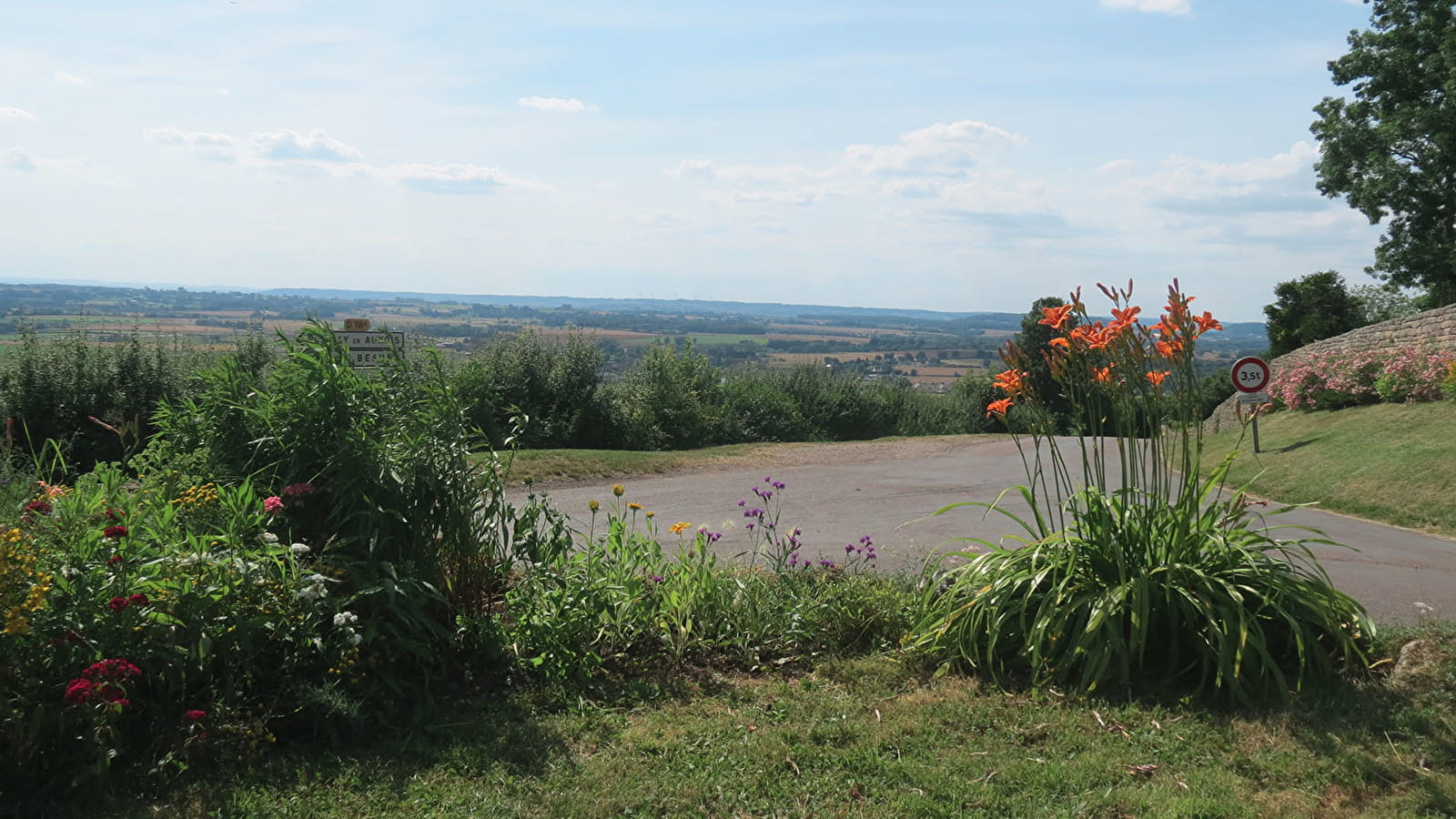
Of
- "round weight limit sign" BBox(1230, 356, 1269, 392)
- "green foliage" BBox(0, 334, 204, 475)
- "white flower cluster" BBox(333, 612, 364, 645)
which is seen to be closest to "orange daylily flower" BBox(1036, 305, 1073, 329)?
"white flower cluster" BBox(333, 612, 364, 645)

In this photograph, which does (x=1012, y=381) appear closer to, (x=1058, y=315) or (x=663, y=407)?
(x=1058, y=315)

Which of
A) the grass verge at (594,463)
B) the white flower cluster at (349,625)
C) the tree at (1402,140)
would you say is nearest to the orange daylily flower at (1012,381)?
the white flower cluster at (349,625)

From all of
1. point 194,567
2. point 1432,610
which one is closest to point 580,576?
point 194,567

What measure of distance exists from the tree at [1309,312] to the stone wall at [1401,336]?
Answer: 23.1ft

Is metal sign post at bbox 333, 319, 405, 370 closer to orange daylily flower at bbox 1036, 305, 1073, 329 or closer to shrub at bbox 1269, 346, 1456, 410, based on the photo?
orange daylily flower at bbox 1036, 305, 1073, 329

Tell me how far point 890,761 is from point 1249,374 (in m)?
14.3

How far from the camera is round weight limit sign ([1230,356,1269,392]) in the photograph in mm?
15781

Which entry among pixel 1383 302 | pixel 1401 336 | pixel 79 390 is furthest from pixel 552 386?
pixel 1383 302

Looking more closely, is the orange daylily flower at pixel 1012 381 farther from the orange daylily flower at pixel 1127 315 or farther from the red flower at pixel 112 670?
the red flower at pixel 112 670

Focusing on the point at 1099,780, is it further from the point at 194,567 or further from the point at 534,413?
the point at 534,413

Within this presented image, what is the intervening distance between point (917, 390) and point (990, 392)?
235cm

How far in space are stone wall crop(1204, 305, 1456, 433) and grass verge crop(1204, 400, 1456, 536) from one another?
5.06ft

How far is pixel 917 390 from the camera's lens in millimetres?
32312

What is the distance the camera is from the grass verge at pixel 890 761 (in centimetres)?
379
